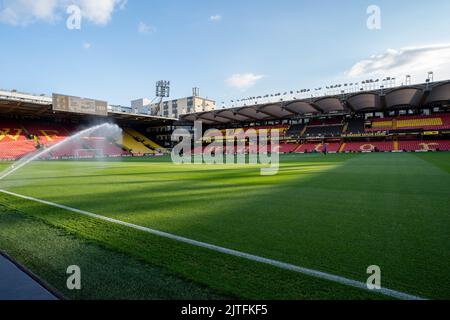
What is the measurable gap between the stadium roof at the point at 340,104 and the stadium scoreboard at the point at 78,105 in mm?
23676

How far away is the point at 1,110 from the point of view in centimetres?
4953

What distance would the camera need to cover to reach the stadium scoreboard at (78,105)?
4197 centimetres

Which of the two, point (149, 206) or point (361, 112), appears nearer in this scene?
point (149, 206)

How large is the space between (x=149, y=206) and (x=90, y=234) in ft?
8.42

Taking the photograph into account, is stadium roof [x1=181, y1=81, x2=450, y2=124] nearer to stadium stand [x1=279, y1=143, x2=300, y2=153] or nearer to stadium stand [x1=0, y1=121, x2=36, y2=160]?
stadium stand [x1=279, y1=143, x2=300, y2=153]

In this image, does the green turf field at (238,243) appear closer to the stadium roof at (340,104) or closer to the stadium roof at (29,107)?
the stadium roof at (29,107)

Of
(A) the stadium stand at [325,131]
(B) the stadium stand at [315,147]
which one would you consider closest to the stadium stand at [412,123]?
(A) the stadium stand at [325,131]

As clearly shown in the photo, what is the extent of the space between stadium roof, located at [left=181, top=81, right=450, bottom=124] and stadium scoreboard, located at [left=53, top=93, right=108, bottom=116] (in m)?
23.7

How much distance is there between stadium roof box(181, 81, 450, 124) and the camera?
4507 centimetres

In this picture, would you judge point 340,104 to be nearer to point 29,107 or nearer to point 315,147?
point 315,147

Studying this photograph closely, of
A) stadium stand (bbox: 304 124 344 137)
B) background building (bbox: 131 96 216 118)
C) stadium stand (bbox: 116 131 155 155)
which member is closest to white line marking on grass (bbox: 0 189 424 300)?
stadium stand (bbox: 304 124 344 137)

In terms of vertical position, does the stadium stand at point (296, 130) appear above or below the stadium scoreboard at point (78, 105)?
below
